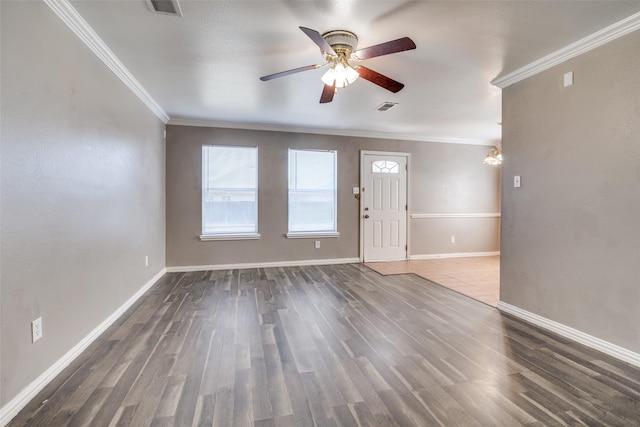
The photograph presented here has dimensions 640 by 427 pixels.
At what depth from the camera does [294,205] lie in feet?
17.7

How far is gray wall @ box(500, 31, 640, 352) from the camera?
86.2 inches

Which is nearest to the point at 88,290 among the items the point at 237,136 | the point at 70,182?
the point at 70,182

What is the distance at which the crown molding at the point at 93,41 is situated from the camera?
1.95m

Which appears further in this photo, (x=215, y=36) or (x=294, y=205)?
(x=294, y=205)

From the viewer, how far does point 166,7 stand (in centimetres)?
199

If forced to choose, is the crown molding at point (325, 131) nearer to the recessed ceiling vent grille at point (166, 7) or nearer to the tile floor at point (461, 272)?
the tile floor at point (461, 272)

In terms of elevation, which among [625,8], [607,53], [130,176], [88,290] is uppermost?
[625,8]

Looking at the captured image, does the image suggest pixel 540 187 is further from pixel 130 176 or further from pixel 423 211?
pixel 130 176

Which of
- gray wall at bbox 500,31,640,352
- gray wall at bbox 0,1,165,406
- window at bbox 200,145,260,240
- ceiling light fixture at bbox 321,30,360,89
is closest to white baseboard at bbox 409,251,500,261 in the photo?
gray wall at bbox 500,31,640,352

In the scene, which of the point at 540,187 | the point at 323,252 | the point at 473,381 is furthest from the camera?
the point at 323,252

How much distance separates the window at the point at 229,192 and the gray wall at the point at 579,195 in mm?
3750

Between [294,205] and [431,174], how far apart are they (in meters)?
2.93

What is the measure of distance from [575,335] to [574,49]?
2407 millimetres

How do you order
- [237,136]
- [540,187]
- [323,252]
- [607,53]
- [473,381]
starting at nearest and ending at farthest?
[473,381], [607,53], [540,187], [237,136], [323,252]
